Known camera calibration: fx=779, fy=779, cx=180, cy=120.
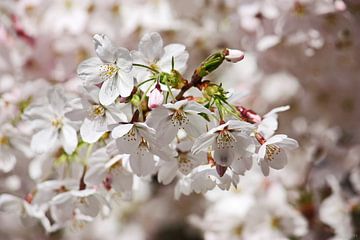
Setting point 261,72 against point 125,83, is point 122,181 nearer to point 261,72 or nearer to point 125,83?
point 125,83

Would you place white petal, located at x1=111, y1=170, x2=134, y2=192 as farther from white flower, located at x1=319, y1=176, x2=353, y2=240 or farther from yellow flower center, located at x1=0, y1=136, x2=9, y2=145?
white flower, located at x1=319, y1=176, x2=353, y2=240

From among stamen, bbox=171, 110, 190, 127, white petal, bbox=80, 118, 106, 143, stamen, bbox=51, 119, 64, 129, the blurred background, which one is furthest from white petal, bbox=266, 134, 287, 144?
the blurred background

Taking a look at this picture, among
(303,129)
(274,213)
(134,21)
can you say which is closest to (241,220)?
(274,213)

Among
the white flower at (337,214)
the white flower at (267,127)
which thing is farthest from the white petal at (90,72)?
the white flower at (337,214)

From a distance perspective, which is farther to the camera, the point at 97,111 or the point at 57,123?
the point at 57,123

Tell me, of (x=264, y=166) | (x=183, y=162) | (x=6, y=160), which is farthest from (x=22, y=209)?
(x=264, y=166)

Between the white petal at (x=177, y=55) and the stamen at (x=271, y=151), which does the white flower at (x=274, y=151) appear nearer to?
the stamen at (x=271, y=151)
